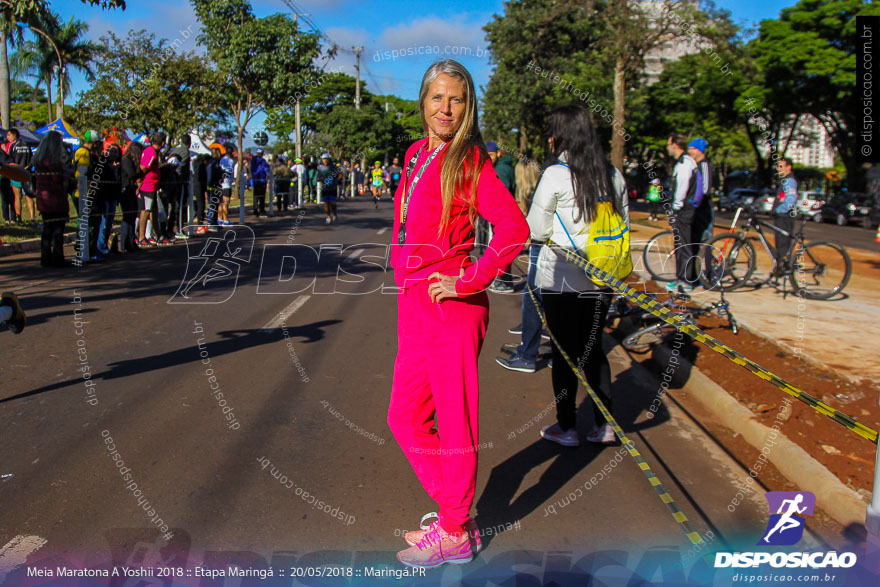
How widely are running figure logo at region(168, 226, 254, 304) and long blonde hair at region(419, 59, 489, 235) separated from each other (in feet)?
21.1

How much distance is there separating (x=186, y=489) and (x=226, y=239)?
12.1 metres

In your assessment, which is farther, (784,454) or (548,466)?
(784,454)

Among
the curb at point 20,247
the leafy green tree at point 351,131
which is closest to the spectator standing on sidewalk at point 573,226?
the curb at point 20,247

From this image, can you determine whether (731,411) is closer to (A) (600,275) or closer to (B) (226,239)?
(A) (600,275)

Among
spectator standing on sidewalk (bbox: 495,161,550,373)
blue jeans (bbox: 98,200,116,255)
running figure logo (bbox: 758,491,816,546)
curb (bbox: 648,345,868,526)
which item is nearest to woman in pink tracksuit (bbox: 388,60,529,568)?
running figure logo (bbox: 758,491,816,546)

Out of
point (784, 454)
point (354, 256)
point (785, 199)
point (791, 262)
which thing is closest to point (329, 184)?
point (354, 256)

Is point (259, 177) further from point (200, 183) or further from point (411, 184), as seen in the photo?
point (411, 184)

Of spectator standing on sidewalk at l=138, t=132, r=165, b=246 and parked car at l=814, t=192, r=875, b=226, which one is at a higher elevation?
spectator standing on sidewalk at l=138, t=132, r=165, b=246

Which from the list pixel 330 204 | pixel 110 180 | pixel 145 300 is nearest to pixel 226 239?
pixel 110 180

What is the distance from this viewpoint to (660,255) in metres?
10.6

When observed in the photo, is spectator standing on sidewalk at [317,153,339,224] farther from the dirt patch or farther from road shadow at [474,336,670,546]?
road shadow at [474,336,670,546]

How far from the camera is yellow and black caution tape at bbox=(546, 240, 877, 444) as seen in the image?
228 cm

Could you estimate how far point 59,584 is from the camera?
2750mm

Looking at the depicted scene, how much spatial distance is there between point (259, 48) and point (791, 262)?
16.7 metres
